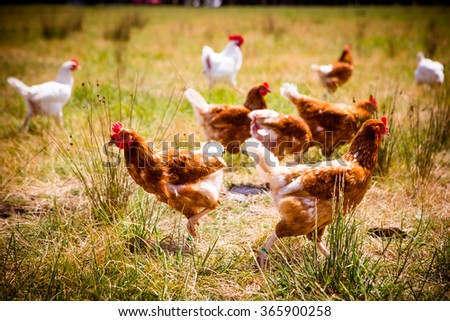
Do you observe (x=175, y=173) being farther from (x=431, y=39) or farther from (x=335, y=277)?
(x=431, y=39)

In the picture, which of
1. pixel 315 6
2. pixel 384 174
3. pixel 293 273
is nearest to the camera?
pixel 293 273

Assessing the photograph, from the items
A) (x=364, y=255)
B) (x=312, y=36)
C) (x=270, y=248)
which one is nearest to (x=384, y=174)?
(x=364, y=255)

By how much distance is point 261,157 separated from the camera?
87.9 inches

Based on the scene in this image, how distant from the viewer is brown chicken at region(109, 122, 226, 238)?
8.27 feet

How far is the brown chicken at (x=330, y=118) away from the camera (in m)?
3.58

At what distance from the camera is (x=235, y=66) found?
17.8 feet

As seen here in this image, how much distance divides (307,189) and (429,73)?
3986mm

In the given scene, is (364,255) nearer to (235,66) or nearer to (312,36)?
(235,66)

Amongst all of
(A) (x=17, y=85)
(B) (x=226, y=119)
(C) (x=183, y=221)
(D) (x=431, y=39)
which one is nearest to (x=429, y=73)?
(D) (x=431, y=39)

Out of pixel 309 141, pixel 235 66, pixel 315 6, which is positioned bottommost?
pixel 309 141

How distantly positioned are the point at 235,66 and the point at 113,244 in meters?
3.63

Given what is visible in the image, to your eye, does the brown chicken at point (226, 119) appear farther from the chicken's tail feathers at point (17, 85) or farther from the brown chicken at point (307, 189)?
the chicken's tail feathers at point (17, 85)

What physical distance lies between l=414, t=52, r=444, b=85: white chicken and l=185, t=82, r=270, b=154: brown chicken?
2.79 meters

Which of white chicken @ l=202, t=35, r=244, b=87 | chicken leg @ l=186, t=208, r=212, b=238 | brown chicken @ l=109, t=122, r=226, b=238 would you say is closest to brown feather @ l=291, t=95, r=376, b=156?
brown chicken @ l=109, t=122, r=226, b=238
